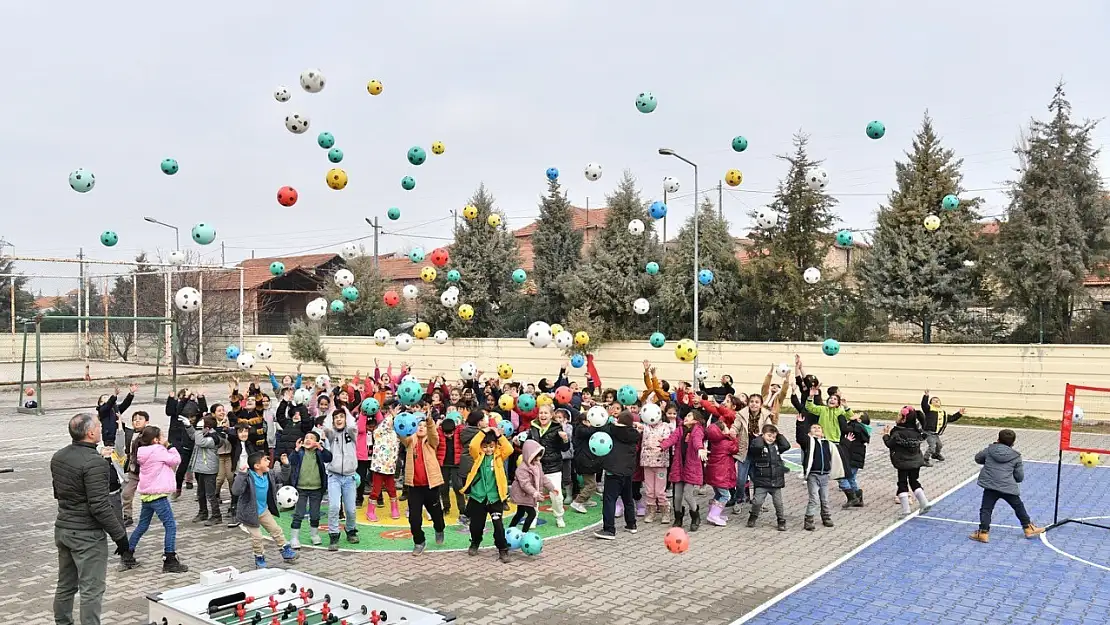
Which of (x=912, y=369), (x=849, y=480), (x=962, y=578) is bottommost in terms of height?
(x=962, y=578)

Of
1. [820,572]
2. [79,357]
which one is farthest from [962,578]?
[79,357]

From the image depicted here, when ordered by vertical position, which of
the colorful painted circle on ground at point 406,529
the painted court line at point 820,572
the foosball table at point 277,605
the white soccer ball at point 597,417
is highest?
the white soccer ball at point 597,417

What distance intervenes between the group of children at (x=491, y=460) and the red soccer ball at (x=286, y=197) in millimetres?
2928

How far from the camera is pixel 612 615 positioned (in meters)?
7.77

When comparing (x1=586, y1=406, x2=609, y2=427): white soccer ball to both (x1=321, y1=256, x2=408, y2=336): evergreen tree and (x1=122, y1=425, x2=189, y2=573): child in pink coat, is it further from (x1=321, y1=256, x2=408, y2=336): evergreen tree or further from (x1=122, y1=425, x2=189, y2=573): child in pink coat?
(x1=321, y1=256, x2=408, y2=336): evergreen tree

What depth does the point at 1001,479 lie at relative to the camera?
10.2 metres

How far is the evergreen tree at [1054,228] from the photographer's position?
22.1m

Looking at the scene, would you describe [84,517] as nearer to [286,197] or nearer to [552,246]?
[286,197]

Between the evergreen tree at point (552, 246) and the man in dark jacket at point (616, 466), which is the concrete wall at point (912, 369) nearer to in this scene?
the evergreen tree at point (552, 246)

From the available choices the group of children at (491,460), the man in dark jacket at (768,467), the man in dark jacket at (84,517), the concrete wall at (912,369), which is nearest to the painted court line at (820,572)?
the group of children at (491,460)

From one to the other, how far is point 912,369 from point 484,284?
49.8ft

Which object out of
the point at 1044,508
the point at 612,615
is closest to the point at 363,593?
the point at 612,615

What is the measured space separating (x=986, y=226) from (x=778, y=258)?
18.5ft

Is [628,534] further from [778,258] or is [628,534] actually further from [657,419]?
[778,258]
